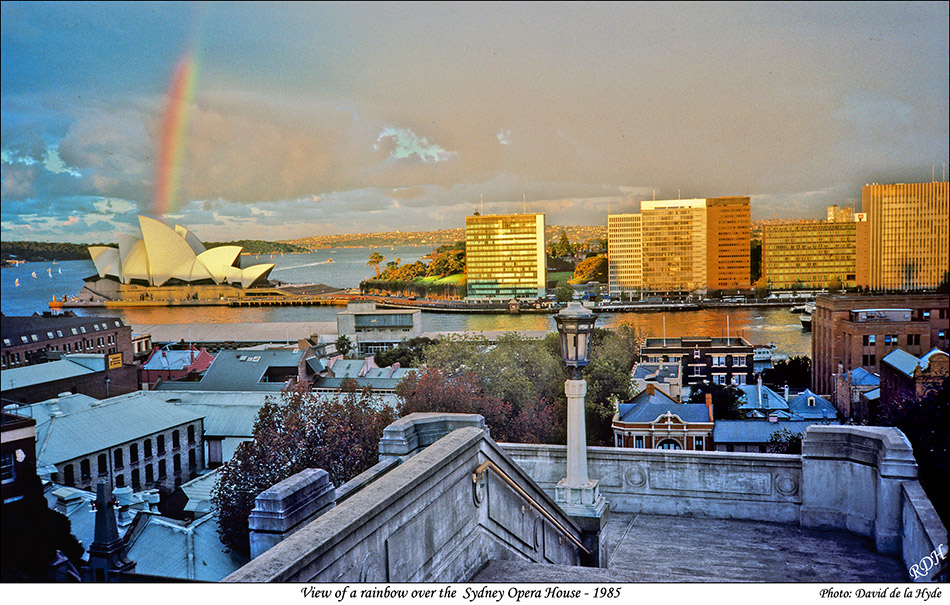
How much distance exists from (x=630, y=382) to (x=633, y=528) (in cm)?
574

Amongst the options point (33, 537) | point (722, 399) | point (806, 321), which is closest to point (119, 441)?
point (33, 537)

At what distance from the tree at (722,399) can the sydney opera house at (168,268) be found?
18.7 feet

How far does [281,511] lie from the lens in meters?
1.71

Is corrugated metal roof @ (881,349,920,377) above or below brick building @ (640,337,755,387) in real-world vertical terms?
above

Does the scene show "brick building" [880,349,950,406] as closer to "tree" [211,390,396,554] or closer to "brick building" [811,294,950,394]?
"brick building" [811,294,950,394]

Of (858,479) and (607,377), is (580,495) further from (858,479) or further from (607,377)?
(607,377)

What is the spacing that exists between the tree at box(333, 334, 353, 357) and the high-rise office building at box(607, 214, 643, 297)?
3.54 meters

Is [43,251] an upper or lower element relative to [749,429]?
upper

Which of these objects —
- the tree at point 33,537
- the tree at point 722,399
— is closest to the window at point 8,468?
the tree at point 33,537

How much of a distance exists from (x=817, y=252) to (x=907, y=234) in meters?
1.01

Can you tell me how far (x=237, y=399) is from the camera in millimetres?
7398

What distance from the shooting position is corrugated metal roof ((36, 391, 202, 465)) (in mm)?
5410

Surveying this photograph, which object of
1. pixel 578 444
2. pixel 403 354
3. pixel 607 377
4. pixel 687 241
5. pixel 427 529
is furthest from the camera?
pixel 403 354

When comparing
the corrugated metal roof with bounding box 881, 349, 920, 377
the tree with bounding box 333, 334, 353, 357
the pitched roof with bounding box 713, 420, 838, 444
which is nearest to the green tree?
the pitched roof with bounding box 713, 420, 838, 444
